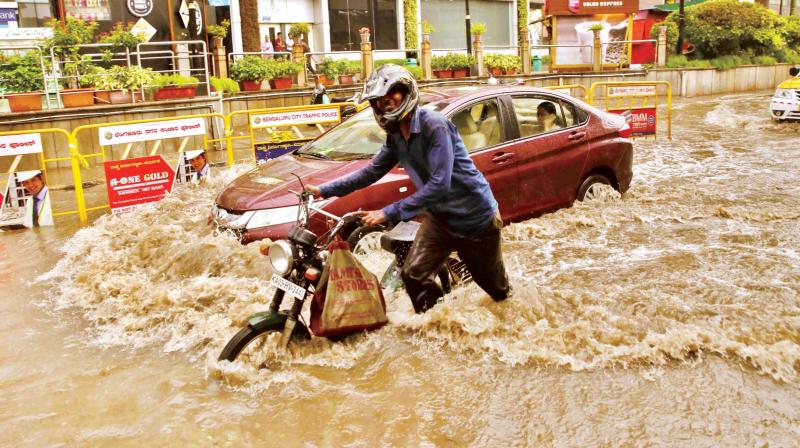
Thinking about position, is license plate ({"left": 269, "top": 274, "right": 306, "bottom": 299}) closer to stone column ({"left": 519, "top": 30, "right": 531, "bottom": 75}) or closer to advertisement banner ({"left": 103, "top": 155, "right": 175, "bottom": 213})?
advertisement banner ({"left": 103, "top": 155, "right": 175, "bottom": 213})

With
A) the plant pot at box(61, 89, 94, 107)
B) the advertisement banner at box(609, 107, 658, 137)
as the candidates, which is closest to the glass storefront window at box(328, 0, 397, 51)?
the plant pot at box(61, 89, 94, 107)

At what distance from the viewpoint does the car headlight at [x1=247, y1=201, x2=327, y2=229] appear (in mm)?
6188

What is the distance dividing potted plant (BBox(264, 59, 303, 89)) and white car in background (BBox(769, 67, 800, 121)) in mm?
11834

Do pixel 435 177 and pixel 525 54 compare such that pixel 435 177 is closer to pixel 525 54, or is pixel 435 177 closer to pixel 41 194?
pixel 41 194

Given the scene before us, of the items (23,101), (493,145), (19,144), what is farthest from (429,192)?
(23,101)

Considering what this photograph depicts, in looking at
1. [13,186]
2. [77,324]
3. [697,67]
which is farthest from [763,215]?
[697,67]

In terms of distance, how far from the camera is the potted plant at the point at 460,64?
2403cm

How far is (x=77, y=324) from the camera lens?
18.7 feet

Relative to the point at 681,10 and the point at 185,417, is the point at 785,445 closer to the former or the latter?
the point at 185,417

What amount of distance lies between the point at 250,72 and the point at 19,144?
10.5m

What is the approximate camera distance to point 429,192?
4.07 m

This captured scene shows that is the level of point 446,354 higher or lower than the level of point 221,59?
lower

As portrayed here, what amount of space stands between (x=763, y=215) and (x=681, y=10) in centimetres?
Result: 2222

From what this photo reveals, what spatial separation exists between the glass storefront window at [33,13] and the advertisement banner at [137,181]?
1242 centimetres
